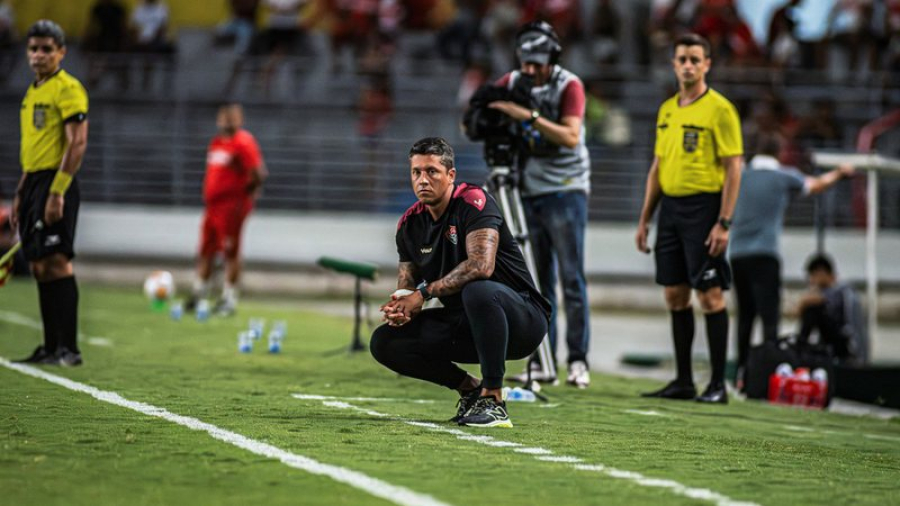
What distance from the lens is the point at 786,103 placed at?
2100cm

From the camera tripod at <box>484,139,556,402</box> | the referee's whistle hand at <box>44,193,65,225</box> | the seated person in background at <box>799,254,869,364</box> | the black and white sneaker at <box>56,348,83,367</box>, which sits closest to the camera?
the referee's whistle hand at <box>44,193,65,225</box>

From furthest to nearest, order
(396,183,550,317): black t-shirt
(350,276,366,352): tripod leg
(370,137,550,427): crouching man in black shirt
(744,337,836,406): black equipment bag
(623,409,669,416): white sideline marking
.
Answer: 1. (350,276,366,352): tripod leg
2. (744,337,836,406): black equipment bag
3. (623,409,669,416): white sideline marking
4. (396,183,550,317): black t-shirt
5. (370,137,550,427): crouching man in black shirt

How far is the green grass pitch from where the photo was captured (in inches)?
208

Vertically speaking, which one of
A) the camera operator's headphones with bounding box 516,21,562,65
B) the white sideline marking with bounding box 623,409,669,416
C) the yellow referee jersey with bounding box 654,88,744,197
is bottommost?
the white sideline marking with bounding box 623,409,669,416

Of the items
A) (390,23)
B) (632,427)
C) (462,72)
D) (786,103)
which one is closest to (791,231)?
(786,103)

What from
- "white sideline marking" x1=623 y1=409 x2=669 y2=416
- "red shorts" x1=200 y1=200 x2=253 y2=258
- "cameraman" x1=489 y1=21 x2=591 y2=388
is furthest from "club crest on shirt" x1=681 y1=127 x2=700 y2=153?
"red shorts" x1=200 y1=200 x2=253 y2=258

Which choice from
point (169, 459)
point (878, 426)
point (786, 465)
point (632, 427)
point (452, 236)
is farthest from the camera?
point (878, 426)

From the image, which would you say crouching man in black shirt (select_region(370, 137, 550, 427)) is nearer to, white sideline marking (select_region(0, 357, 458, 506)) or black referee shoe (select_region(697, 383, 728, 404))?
white sideline marking (select_region(0, 357, 458, 506))

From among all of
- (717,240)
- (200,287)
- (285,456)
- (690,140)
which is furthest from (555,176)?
(200,287)

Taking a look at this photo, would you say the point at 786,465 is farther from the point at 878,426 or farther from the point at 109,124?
the point at 109,124

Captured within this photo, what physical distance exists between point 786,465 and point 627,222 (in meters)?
15.1

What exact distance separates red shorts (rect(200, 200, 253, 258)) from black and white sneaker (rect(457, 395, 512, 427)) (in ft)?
29.8

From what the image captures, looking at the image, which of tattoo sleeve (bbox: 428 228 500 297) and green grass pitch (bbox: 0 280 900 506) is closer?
green grass pitch (bbox: 0 280 900 506)

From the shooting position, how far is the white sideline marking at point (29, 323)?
1194 cm
